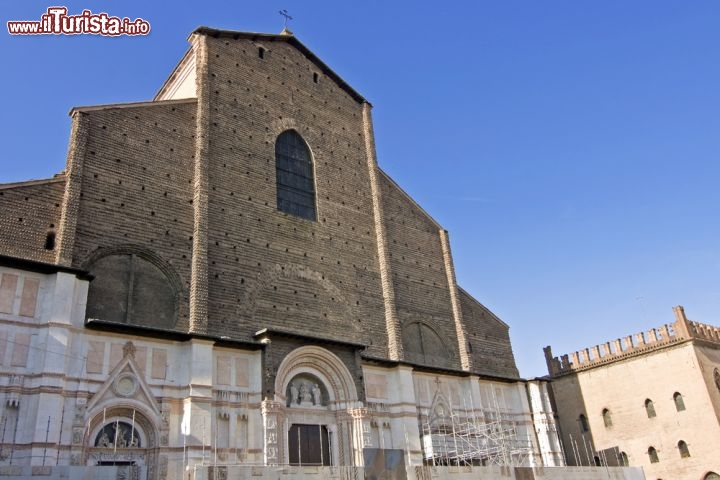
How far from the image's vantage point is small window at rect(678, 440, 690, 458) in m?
21.5

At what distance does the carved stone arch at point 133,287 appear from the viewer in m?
13.3

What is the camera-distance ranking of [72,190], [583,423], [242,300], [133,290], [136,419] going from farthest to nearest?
1. [583,423]
2. [242,300]
3. [133,290]
4. [72,190]
5. [136,419]

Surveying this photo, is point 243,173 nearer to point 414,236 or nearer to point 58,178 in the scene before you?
point 58,178

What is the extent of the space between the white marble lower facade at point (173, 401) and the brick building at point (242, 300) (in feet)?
0.12

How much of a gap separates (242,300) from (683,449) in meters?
16.8

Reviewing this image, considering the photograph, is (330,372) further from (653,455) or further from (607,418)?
(653,455)

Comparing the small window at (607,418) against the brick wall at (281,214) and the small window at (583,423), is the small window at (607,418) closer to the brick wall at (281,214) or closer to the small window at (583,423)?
the small window at (583,423)

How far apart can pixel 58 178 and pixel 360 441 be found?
9495mm

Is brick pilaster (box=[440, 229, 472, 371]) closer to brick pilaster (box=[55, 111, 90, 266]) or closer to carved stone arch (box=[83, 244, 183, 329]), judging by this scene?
carved stone arch (box=[83, 244, 183, 329])

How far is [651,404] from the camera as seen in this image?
74.7 feet

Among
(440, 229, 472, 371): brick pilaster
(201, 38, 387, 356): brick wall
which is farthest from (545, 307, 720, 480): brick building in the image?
(201, 38, 387, 356): brick wall

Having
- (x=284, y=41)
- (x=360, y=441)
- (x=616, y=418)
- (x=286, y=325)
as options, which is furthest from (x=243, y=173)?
(x=616, y=418)

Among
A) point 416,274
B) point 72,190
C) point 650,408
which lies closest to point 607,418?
point 650,408

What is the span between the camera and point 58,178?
1376cm
